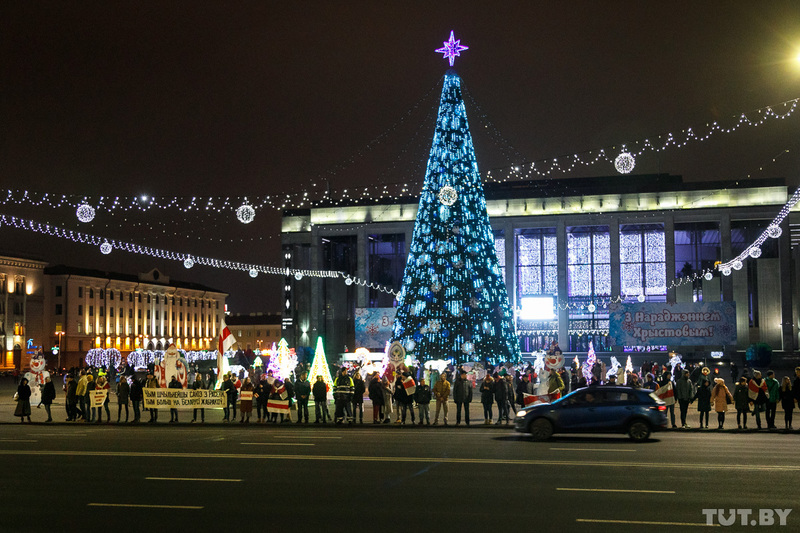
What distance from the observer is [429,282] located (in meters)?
37.8

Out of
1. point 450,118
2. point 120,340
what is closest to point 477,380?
point 450,118

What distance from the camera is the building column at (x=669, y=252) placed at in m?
67.4

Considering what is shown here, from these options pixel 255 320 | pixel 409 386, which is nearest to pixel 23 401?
pixel 409 386

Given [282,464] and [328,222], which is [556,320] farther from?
[282,464]

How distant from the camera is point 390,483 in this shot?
12.5m

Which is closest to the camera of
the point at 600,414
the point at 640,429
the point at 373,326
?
the point at 640,429

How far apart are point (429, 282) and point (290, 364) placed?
7.09 m

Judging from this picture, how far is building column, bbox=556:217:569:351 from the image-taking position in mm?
69500

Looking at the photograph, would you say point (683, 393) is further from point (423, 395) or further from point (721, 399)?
point (423, 395)

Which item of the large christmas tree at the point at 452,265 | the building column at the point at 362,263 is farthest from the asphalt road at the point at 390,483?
the building column at the point at 362,263

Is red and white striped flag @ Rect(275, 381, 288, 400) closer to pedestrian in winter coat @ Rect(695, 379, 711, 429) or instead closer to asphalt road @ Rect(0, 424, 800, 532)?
asphalt road @ Rect(0, 424, 800, 532)

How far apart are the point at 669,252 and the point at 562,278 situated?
342 inches

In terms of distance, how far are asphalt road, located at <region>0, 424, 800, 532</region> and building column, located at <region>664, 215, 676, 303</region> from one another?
162ft

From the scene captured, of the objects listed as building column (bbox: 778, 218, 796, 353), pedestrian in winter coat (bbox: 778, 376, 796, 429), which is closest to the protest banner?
pedestrian in winter coat (bbox: 778, 376, 796, 429)
